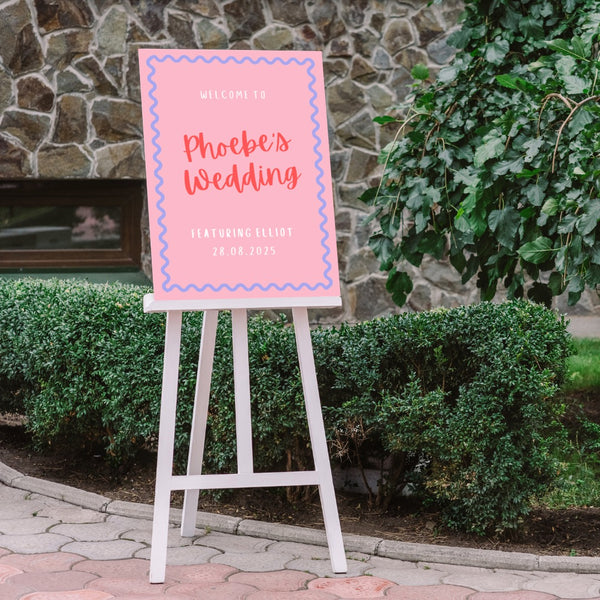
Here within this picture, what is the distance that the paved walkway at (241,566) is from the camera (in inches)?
125

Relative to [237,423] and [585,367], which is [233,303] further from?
[585,367]

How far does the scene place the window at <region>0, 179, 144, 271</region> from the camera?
26.7 ft

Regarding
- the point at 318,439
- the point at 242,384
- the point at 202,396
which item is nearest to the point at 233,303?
the point at 242,384

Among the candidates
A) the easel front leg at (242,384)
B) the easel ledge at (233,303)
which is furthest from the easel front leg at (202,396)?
the easel ledge at (233,303)

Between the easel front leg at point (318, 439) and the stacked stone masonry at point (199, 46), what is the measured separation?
15.6 feet

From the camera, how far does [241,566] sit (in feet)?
11.2

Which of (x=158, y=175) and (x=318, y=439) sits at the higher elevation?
(x=158, y=175)

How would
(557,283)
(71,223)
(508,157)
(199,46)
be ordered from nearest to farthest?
(508,157), (557,283), (199,46), (71,223)

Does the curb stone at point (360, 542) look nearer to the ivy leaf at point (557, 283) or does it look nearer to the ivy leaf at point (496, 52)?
the ivy leaf at point (557, 283)

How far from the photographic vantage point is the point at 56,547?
3582 millimetres

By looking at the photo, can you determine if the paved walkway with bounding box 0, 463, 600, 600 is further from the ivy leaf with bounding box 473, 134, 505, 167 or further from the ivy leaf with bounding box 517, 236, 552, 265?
the ivy leaf with bounding box 473, 134, 505, 167

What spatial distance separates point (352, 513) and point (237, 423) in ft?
2.49

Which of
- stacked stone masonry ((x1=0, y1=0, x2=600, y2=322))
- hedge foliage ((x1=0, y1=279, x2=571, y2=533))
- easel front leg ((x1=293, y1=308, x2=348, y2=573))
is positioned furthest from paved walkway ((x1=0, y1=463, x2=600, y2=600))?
stacked stone masonry ((x1=0, y1=0, x2=600, y2=322))

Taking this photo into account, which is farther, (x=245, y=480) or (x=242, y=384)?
(x=242, y=384)
